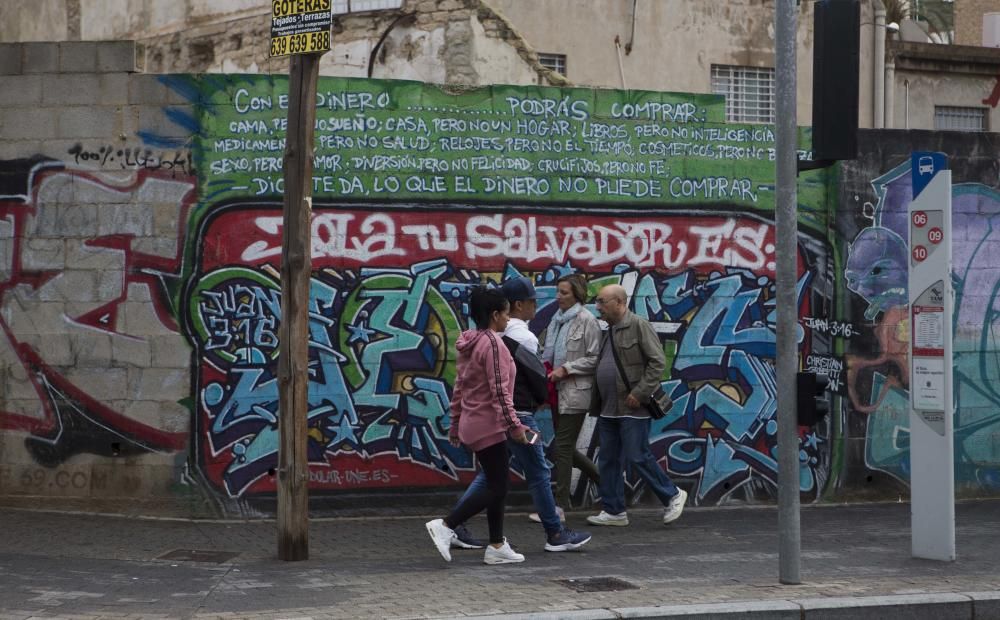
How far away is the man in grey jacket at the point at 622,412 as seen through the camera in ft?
33.4

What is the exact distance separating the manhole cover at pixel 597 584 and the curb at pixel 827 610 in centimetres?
61

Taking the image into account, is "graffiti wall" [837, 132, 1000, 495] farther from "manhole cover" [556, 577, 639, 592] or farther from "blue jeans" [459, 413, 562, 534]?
"manhole cover" [556, 577, 639, 592]

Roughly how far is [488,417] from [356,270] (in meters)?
2.40

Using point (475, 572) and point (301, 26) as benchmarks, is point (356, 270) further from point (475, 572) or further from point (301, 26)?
point (475, 572)

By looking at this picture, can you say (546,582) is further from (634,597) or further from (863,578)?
(863,578)

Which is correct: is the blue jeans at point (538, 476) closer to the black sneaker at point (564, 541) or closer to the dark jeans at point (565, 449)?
the black sneaker at point (564, 541)

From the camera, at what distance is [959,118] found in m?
21.8

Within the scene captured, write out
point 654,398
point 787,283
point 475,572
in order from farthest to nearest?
point 654,398 < point 475,572 < point 787,283

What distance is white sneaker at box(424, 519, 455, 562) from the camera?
8680 mm

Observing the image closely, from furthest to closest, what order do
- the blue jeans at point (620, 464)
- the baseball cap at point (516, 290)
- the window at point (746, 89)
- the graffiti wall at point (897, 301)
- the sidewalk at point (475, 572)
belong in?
the window at point (746, 89), the graffiti wall at point (897, 301), the blue jeans at point (620, 464), the baseball cap at point (516, 290), the sidewalk at point (475, 572)

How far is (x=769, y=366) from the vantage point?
11562 millimetres

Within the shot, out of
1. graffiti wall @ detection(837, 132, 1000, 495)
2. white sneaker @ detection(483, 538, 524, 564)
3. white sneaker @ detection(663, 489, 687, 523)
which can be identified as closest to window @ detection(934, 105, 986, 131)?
graffiti wall @ detection(837, 132, 1000, 495)

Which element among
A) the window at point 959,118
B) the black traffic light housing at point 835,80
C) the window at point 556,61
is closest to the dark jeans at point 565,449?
the black traffic light housing at point 835,80

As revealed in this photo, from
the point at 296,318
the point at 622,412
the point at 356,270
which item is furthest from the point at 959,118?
the point at 296,318
